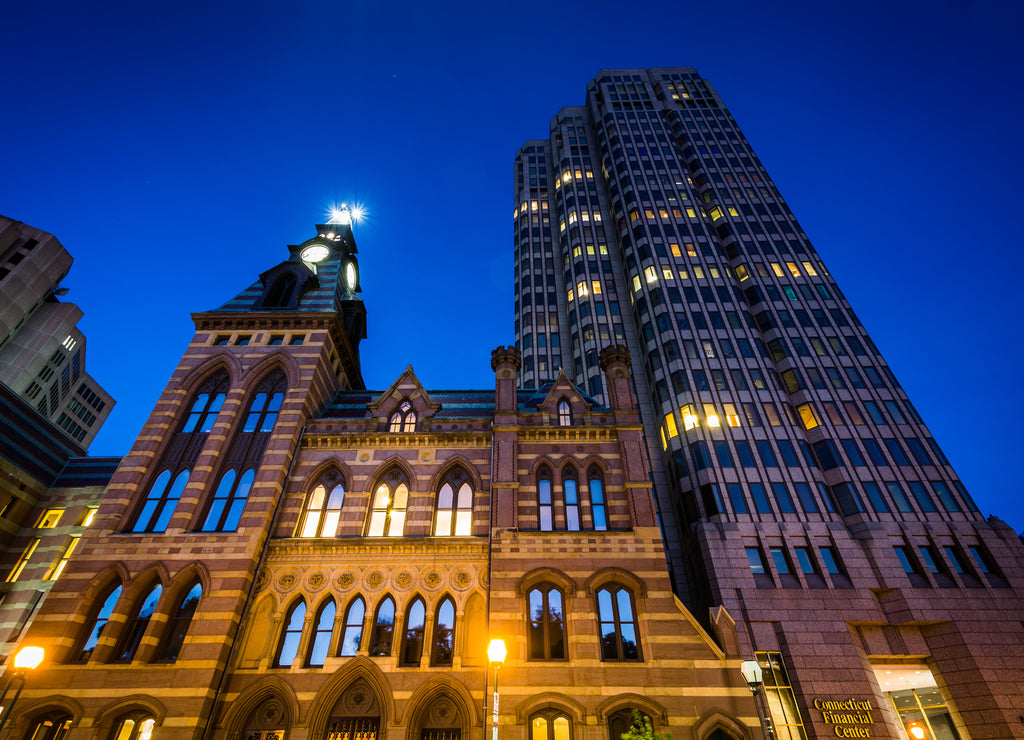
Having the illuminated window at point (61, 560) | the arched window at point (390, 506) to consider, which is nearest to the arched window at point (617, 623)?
the arched window at point (390, 506)

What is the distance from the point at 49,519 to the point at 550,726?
30.9 metres

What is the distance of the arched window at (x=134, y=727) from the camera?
1859 centimetres

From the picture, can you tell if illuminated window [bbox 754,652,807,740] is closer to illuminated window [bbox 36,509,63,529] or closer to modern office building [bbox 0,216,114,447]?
illuminated window [bbox 36,509,63,529]

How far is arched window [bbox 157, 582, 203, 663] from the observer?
66.3ft

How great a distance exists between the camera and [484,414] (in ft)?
94.8

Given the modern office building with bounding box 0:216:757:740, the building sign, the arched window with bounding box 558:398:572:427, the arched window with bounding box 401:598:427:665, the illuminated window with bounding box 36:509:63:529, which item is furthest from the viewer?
the illuminated window with bounding box 36:509:63:529

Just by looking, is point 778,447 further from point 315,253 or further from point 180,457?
point 180,457

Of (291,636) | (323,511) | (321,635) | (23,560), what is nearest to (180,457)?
(323,511)

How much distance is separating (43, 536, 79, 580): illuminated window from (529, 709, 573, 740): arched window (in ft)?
86.0

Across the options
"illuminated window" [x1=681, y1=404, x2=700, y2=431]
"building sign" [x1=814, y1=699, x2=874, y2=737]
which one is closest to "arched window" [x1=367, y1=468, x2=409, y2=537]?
"building sign" [x1=814, y1=699, x2=874, y2=737]

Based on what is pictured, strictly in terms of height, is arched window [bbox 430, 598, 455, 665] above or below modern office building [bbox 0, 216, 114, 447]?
below

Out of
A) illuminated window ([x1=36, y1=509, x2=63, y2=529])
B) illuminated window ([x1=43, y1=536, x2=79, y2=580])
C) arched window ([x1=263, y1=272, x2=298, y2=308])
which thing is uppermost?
arched window ([x1=263, y1=272, x2=298, y2=308])

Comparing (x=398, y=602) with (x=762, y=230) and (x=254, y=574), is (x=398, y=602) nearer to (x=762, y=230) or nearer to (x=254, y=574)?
(x=254, y=574)

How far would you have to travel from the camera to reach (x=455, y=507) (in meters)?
24.7
